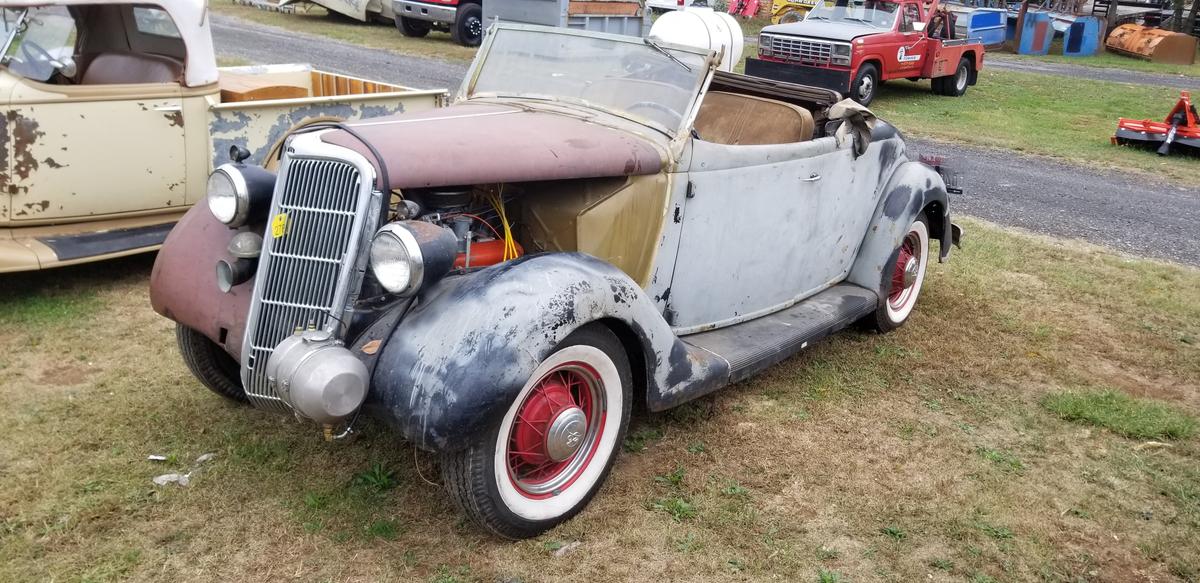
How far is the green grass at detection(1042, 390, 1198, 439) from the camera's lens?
4.23m

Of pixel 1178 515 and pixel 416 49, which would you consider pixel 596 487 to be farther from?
pixel 416 49

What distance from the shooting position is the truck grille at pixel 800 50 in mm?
13258

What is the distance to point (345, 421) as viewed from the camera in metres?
2.94

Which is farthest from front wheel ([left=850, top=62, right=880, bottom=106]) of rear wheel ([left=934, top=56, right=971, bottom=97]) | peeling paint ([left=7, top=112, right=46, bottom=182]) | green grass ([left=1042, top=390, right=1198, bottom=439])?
peeling paint ([left=7, top=112, right=46, bottom=182])

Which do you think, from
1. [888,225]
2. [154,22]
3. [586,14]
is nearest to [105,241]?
[154,22]

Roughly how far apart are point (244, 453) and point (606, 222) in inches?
65.7

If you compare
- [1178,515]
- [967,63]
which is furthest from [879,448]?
[967,63]

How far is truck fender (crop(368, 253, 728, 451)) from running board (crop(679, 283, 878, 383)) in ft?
2.85

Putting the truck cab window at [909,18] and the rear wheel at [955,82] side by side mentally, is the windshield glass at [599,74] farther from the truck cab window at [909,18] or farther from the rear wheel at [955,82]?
the rear wheel at [955,82]

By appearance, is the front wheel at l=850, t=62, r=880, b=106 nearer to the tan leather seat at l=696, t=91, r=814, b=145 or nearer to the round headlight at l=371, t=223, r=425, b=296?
the tan leather seat at l=696, t=91, r=814, b=145

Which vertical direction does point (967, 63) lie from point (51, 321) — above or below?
above

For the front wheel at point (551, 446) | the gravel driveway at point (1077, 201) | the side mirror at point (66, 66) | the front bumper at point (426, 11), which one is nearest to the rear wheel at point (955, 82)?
the gravel driveway at point (1077, 201)

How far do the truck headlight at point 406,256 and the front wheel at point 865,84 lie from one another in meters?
11.3

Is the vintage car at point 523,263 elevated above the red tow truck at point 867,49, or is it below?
below
